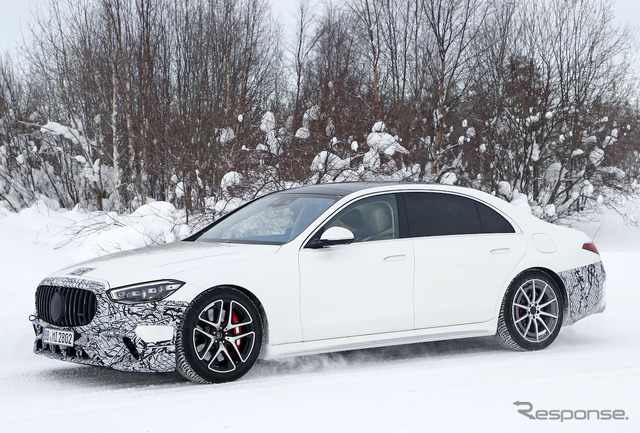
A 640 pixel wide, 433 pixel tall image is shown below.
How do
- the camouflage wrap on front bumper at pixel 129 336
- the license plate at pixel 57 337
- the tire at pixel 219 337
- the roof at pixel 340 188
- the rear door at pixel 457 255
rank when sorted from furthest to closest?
1. the roof at pixel 340 188
2. the rear door at pixel 457 255
3. the license plate at pixel 57 337
4. the tire at pixel 219 337
5. the camouflage wrap on front bumper at pixel 129 336

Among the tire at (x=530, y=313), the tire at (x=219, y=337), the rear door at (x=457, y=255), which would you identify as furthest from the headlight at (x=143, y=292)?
the tire at (x=530, y=313)

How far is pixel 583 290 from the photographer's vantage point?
7.73m

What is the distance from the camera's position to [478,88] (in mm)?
28812

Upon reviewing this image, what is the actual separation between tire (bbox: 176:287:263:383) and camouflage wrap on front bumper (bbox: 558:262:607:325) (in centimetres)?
315

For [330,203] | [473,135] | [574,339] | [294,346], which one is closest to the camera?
[294,346]

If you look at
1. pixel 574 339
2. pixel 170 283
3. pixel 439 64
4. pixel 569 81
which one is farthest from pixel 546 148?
pixel 170 283

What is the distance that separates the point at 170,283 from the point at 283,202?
1.75 meters

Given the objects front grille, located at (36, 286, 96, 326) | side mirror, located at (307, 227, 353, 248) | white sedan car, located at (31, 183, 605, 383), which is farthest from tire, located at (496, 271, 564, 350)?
front grille, located at (36, 286, 96, 326)

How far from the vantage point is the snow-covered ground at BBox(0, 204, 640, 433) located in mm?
4617

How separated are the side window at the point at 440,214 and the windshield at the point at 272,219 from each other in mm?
730

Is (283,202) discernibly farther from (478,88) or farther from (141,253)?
(478,88)

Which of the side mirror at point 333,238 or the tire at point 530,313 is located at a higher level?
the side mirror at point 333,238

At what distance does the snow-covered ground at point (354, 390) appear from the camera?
15.1 ft

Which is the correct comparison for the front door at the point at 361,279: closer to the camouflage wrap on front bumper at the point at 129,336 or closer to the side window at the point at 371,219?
the side window at the point at 371,219
